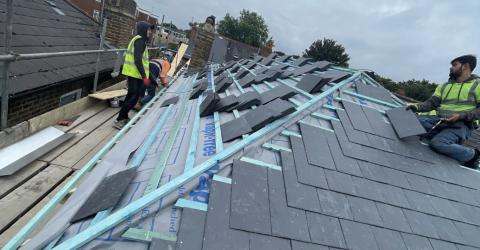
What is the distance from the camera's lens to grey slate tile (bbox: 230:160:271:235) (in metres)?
1.83

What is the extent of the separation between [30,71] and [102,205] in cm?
350

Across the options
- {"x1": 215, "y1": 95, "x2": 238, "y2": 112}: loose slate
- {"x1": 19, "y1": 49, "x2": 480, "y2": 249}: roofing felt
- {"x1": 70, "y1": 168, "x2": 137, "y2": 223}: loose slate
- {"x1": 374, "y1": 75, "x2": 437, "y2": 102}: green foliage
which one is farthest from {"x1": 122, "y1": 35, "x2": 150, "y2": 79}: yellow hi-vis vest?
{"x1": 374, "y1": 75, "x2": 437, "y2": 102}: green foliage

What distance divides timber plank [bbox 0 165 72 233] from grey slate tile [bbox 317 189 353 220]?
2.78 m

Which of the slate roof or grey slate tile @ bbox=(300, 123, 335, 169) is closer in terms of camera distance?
grey slate tile @ bbox=(300, 123, 335, 169)

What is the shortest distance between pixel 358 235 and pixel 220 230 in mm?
993

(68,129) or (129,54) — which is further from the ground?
(129,54)

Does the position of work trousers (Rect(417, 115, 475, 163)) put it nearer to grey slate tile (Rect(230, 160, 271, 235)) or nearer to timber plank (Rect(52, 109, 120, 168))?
grey slate tile (Rect(230, 160, 271, 235))

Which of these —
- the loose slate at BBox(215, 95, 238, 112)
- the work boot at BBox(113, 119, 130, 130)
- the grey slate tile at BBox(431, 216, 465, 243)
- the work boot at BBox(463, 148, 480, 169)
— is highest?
the work boot at BBox(463, 148, 480, 169)

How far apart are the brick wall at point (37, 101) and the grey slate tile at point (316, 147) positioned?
382 centimetres

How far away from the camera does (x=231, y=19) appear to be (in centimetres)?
5331

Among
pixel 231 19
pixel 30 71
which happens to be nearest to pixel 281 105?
pixel 30 71

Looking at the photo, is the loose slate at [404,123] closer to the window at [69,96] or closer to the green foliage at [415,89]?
the window at [69,96]

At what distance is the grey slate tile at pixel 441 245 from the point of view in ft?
6.94

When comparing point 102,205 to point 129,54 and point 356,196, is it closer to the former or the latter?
point 356,196
